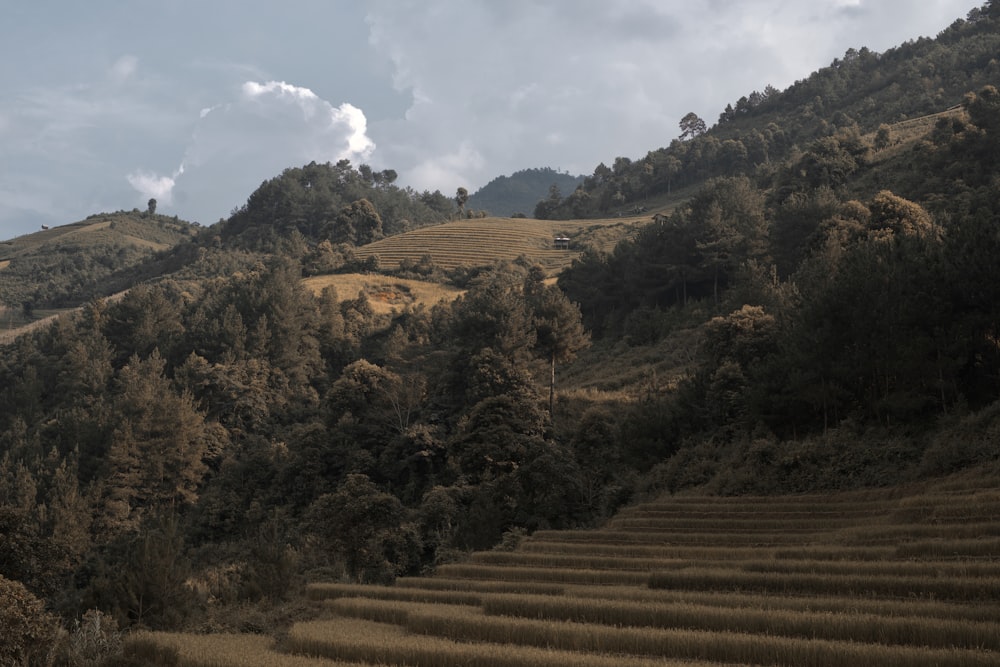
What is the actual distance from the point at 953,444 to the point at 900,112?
3591 inches

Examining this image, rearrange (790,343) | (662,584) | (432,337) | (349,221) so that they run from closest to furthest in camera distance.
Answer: (662,584)
(790,343)
(432,337)
(349,221)

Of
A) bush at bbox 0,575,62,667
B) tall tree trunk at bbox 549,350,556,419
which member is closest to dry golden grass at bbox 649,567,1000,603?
bush at bbox 0,575,62,667

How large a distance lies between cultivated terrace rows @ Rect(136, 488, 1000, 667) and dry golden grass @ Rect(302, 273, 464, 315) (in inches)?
2520

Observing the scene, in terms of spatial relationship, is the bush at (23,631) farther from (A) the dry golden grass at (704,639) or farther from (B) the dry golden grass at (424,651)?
(A) the dry golden grass at (704,639)

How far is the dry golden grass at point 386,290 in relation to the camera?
86.1 meters

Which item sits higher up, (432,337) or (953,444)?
(432,337)

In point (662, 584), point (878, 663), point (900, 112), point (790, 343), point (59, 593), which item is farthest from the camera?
point (900, 112)

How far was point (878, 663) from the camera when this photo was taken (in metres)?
10.6

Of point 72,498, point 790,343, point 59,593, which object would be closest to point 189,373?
point 72,498

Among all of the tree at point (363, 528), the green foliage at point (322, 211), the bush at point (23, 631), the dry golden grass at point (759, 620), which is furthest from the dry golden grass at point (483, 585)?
the green foliage at point (322, 211)

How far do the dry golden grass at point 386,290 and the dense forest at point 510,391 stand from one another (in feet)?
9.65

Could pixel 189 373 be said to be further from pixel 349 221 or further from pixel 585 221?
pixel 585 221

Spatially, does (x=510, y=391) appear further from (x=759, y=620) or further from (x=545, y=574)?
(x=759, y=620)

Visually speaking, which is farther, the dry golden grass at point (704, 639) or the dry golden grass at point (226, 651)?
the dry golden grass at point (226, 651)
